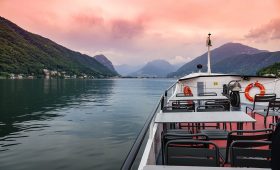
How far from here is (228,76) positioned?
52.1 feet

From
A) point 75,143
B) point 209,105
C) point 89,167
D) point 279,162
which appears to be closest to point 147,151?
point 279,162

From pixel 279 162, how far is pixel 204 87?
48.3 feet

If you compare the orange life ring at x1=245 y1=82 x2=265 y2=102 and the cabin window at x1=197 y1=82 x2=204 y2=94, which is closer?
the orange life ring at x1=245 y1=82 x2=265 y2=102

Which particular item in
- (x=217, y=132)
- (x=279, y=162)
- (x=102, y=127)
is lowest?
(x=102, y=127)

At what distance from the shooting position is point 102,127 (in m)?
28.2

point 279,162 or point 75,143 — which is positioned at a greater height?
point 279,162

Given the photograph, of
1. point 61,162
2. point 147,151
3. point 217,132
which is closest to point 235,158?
point 147,151

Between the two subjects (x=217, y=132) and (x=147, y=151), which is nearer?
(x=147, y=151)

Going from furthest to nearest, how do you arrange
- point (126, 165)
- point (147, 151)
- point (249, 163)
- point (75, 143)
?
point (75, 143) → point (147, 151) → point (249, 163) → point (126, 165)

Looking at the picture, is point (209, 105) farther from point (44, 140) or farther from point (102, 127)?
point (102, 127)

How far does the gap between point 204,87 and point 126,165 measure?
1441 cm

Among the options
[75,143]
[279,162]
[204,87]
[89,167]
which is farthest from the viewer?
[75,143]

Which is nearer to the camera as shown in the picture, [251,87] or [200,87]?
[251,87]

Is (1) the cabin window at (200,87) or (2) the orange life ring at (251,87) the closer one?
(2) the orange life ring at (251,87)
